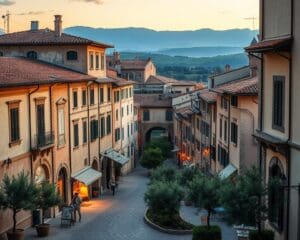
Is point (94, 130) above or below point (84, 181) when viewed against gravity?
above

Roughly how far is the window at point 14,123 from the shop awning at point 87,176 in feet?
38.7

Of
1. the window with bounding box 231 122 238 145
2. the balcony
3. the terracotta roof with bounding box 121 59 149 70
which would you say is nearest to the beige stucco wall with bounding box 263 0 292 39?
the window with bounding box 231 122 238 145

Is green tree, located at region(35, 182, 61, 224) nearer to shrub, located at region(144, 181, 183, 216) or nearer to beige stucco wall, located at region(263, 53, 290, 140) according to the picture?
shrub, located at region(144, 181, 183, 216)

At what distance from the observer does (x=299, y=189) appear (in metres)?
20.1

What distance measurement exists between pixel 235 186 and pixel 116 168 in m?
42.7

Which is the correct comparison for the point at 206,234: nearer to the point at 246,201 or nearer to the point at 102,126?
the point at 246,201

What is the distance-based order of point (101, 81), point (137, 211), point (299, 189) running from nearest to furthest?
point (299, 189) → point (137, 211) → point (101, 81)

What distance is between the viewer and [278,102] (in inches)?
885

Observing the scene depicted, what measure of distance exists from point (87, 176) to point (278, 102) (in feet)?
86.7

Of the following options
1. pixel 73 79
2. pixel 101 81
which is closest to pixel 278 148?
pixel 73 79

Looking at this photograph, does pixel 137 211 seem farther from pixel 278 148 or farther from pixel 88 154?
pixel 278 148

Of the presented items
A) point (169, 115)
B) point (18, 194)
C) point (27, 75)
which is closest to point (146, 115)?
point (169, 115)

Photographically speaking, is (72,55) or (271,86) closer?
(271,86)

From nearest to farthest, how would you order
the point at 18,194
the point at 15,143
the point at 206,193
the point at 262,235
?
the point at 262,235 → the point at 206,193 → the point at 18,194 → the point at 15,143
